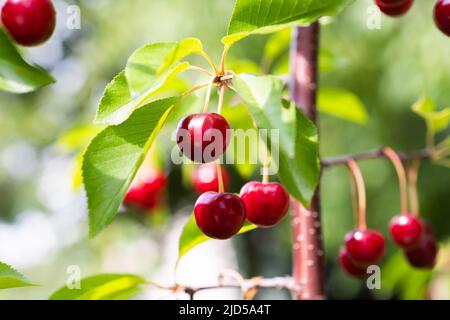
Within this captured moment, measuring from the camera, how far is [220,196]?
33.3 inches

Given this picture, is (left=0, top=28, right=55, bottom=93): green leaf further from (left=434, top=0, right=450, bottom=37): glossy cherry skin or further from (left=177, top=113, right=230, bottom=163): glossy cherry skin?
(left=434, top=0, right=450, bottom=37): glossy cherry skin

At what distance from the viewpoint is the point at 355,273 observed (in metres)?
1.26

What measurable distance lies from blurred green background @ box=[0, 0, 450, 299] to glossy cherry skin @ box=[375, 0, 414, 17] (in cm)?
102

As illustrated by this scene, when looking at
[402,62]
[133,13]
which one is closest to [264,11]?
[402,62]

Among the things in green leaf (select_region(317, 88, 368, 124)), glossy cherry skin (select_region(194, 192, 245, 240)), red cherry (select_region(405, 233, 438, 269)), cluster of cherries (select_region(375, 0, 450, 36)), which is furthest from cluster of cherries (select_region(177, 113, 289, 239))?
green leaf (select_region(317, 88, 368, 124))

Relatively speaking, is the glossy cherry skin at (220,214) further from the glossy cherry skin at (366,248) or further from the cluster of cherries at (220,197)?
the glossy cherry skin at (366,248)

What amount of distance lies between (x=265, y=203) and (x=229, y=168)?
17.8 feet

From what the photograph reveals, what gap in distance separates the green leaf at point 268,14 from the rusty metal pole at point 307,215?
1.21ft

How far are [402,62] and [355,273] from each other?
3633 millimetres

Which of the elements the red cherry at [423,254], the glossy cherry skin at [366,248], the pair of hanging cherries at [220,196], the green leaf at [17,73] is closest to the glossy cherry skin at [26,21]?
the green leaf at [17,73]

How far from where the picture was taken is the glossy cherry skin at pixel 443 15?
0.87 metres

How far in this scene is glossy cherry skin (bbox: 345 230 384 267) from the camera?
1.23 metres

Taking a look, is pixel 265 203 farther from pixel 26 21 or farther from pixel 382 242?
pixel 382 242

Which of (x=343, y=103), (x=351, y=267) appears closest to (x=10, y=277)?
(x=351, y=267)
